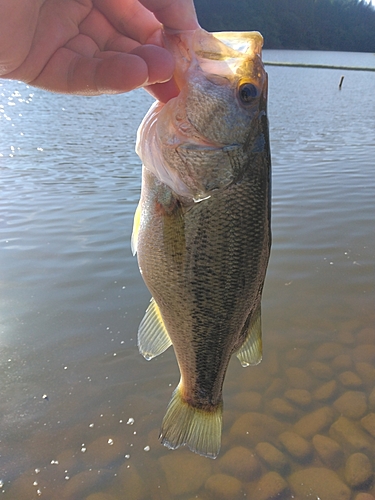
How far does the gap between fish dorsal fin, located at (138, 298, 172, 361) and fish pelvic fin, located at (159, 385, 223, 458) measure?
0.31 meters

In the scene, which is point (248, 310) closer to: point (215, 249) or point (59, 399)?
point (215, 249)

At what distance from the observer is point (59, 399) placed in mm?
3596

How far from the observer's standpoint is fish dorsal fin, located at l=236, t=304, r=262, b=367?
A: 2.19 m

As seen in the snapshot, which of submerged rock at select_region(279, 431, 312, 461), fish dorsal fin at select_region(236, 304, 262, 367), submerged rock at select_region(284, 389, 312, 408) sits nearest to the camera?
fish dorsal fin at select_region(236, 304, 262, 367)

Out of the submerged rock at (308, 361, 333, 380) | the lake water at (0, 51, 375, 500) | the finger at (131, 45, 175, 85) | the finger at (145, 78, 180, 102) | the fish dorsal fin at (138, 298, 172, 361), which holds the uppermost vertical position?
the finger at (131, 45, 175, 85)

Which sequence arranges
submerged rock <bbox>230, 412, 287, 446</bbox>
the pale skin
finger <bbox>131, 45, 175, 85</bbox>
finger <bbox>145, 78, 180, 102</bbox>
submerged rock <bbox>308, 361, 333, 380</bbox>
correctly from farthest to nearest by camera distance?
1. submerged rock <bbox>308, 361, 333, 380</bbox>
2. submerged rock <bbox>230, 412, 287, 446</bbox>
3. finger <bbox>145, 78, 180, 102</bbox>
4. the pale skin
5. finger <bbox>131, 45, 175, 85</bbox>

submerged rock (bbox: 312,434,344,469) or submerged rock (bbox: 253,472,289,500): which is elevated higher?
submerged rock (bbox: 312,434,344,469)

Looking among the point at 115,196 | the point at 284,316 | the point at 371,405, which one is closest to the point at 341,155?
A: the point at 115,196

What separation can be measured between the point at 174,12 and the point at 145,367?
122 inches

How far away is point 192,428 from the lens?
2.24 m

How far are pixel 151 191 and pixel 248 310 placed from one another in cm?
76

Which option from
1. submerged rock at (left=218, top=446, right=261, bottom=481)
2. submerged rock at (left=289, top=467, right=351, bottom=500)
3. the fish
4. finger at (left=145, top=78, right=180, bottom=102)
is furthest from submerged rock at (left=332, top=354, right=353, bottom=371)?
finger at (left=145, top=78, right=180, bottom=102)

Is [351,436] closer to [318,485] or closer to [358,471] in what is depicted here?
[358,471]

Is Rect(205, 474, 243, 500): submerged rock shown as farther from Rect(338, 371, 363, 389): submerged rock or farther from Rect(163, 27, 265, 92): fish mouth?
Rect(163, 27, 265, 92): fish mouth
